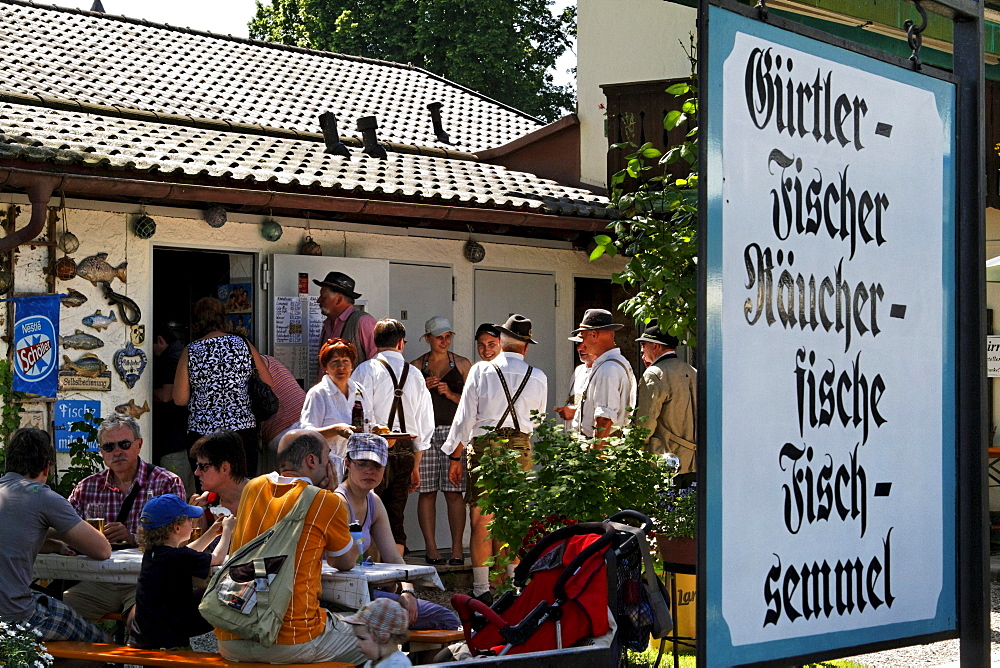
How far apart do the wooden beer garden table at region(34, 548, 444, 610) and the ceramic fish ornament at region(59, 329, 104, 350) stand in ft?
7.82

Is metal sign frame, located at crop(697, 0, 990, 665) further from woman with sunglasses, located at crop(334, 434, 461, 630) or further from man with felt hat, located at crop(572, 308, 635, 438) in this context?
man with felt hat, located at crop(572, 308, 635, 438)

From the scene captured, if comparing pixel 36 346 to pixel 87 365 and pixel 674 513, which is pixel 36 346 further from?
pixel 674 513

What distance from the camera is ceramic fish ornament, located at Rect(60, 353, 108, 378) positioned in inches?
329

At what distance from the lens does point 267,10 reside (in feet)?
115

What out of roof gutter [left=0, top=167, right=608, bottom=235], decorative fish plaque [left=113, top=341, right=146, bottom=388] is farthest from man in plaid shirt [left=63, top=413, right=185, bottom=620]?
decorative fish plaque [left=113, top=341, right=146, bottom=388]

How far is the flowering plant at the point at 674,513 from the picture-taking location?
583 centimetres

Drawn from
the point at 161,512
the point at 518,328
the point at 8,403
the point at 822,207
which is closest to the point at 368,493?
the point at 161,512

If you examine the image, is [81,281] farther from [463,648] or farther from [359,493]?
[463,648]

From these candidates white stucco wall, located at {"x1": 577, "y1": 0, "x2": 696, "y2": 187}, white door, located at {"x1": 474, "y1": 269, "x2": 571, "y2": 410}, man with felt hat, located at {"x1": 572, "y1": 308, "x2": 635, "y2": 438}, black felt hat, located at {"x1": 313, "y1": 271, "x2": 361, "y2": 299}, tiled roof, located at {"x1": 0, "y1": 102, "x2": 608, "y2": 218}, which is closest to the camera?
tiled roof, located at {"x1": 0, "y1": 102, "x2": 608, "y2": 218}

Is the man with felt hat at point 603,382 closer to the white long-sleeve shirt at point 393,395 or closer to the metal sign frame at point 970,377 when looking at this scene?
the white long-sleeve shirt at point 393,395

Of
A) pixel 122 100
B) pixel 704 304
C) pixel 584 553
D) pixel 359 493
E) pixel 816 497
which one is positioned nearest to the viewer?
pixel 704 304

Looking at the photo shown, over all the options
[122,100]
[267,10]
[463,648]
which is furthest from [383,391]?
[267,10]

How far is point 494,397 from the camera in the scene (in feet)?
28.0

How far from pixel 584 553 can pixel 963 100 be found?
6.96 feet
